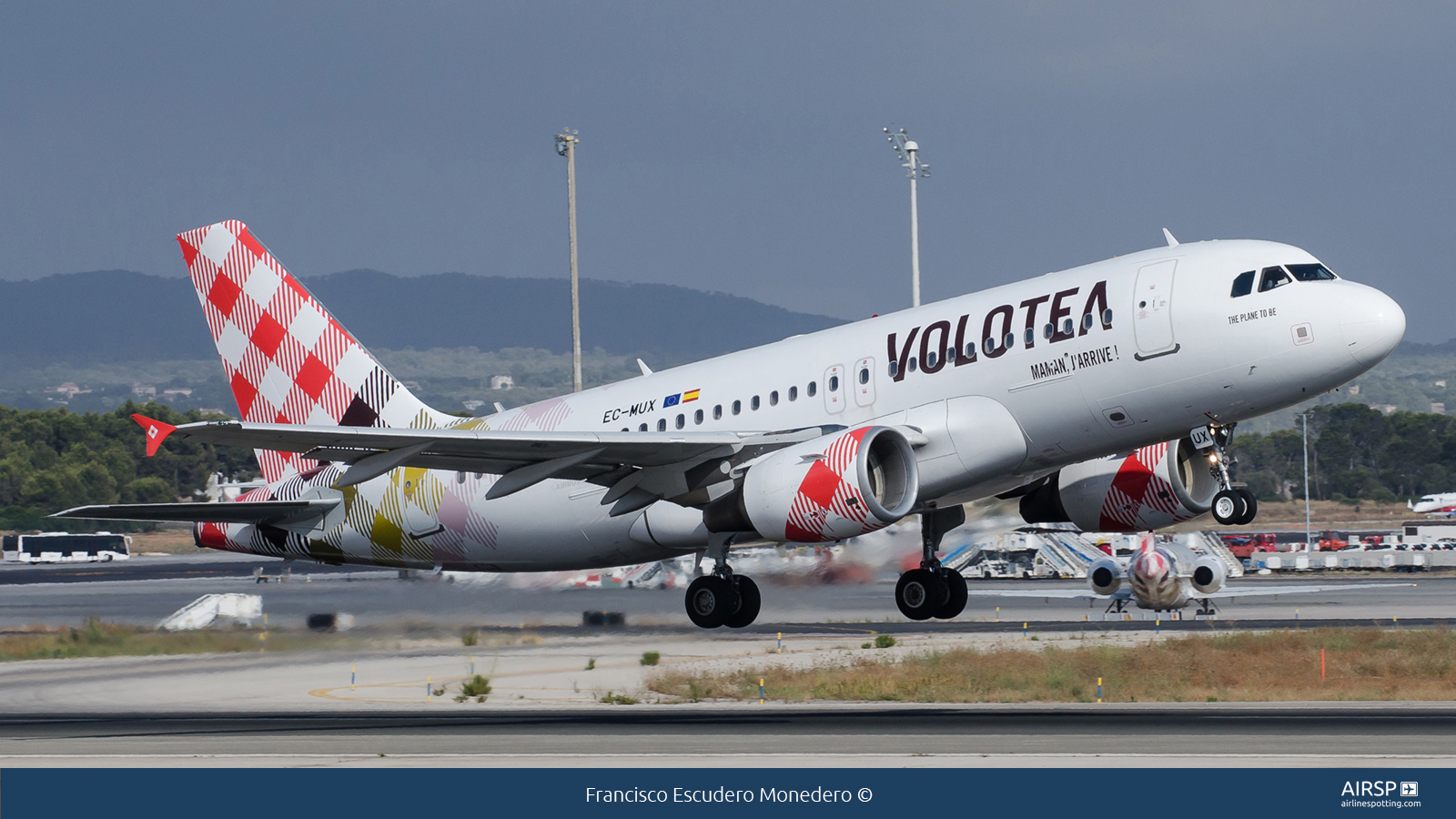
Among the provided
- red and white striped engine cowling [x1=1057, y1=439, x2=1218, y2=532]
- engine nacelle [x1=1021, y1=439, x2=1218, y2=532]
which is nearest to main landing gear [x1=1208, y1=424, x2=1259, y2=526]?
engine nacelle [x1=1021, y1=439, x2=1218, y2=532]

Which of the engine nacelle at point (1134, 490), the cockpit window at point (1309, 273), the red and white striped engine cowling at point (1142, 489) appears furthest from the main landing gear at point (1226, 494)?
the cockpit window at point (1309, 273)

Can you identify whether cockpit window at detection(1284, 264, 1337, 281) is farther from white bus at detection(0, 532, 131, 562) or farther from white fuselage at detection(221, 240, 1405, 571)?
white bus at detection(0, 532, 131, 562)

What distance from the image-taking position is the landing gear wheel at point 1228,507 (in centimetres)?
2419

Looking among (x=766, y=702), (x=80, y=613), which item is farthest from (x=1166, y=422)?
(x=80, y=613)

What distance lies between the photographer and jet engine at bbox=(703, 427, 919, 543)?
23938mm

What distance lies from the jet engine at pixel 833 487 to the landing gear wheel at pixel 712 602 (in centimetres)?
252

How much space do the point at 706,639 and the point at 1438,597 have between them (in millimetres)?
33740

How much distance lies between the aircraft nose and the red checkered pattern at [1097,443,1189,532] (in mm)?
5652

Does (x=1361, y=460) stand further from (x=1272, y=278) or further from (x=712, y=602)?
(x=1272, y=278)

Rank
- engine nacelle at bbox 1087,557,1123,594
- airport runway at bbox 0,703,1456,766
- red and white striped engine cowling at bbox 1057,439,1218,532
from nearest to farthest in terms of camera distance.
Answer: airport runway at bbox 0,703,1456,766, red and white striped engine cowling at bbox 1057,439,1218,532, engine nacelle at bbox 1087,557,1123,594

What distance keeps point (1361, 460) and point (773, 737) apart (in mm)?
151842

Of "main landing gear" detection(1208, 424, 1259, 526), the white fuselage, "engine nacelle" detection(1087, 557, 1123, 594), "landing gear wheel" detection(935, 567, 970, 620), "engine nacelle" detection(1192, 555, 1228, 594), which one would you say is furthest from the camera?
"engine nacelle" detection(1087, 557, 1123, 594)

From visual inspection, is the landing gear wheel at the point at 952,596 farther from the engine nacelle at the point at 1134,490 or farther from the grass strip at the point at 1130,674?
the grass strip at the point at 1130,674
